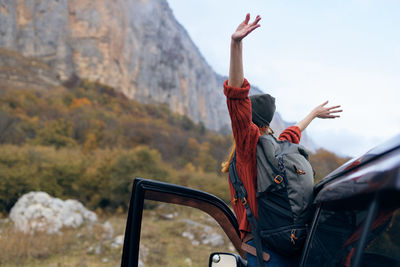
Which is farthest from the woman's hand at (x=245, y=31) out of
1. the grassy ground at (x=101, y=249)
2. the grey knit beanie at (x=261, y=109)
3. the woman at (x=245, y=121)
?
the grassy ground at (x=101, y=249)

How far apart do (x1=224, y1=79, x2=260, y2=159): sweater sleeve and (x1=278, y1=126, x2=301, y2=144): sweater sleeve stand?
0.43 m

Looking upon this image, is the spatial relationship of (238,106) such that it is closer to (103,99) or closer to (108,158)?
(108,158)

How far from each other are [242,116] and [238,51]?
249mm

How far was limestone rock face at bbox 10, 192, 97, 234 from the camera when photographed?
1016cm

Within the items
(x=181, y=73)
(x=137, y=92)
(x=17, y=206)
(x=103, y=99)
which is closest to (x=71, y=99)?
(x=103, y=99)

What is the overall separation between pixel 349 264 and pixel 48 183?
15.0m

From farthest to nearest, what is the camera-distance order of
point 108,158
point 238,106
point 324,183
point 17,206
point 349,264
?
1. point 108,158
2. point 17,206
3. point 238,106
4. point 324,183
5. point 349,264

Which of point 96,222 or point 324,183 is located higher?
point 324,183

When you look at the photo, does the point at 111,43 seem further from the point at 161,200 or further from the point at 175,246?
the point at 161,200

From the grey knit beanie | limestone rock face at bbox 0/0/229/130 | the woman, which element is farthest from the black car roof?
limestone rock face at bbox 0/0/229/130

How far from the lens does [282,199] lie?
1.24 m

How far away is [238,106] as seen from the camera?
129 centimetres

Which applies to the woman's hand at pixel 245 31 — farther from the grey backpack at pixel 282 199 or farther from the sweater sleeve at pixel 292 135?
the sweater sleeve at pixel 292 135

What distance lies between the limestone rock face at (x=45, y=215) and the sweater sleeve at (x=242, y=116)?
1022cm
